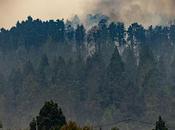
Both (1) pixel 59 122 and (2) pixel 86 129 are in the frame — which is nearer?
(2) pixel 86 129

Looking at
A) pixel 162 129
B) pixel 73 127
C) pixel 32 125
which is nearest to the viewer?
pixel 73 127

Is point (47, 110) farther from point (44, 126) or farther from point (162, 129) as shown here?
point (162, 129)

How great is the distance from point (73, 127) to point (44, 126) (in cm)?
2125

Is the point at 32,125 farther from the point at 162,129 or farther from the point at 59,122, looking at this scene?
the point at 162,129

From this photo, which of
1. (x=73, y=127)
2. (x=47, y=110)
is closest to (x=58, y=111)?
(x=47, y=110)

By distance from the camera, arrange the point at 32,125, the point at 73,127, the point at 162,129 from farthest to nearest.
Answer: the point at 162,129
the point at 32,125
the point at 73,127

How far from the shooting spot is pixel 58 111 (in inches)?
3492

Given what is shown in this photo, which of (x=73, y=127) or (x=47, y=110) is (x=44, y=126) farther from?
(x=73, y=127)

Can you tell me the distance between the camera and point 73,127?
67125 millimetres

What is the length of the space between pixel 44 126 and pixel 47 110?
2.18 meters

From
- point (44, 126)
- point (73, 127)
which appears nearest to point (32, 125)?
point (44, 126)

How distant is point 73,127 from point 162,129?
3954 centimetres

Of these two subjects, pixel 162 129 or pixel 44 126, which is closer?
pixel 44 126

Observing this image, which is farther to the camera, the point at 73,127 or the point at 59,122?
the point at 59,122
